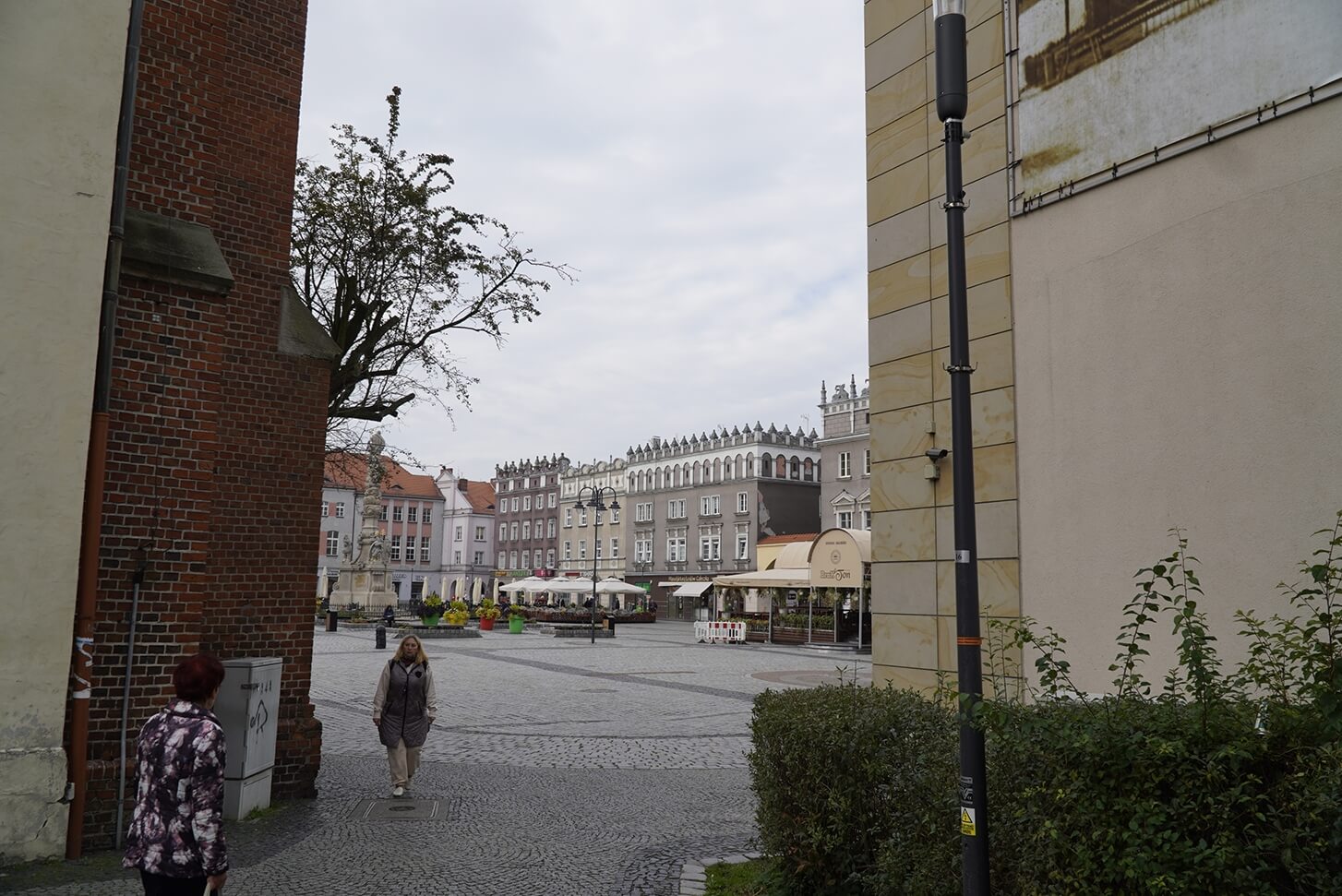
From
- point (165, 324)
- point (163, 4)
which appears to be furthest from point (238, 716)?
point (163, 4)

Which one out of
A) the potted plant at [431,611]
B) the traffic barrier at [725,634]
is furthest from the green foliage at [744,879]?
the potted plant at [431,611]

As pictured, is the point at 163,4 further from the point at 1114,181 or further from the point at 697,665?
the point at 697,665

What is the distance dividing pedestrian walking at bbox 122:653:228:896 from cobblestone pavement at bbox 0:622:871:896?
234 centimetres

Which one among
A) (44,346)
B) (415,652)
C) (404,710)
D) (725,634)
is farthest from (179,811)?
A: (725,634)

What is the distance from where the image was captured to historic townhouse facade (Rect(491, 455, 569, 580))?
369ft

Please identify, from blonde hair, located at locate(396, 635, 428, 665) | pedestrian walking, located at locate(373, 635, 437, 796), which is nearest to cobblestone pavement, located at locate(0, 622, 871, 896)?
pedestrian walking, located at locate(373, 635, 437, 796)

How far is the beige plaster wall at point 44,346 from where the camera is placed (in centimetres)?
711

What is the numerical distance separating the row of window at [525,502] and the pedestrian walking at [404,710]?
333 ft

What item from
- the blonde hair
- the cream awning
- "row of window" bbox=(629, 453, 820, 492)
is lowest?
the blonde hair

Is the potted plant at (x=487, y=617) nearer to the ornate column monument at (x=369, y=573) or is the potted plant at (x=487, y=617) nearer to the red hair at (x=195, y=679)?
the ornate column monument at (x=369, y=573)

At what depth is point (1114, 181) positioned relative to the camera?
351 inches

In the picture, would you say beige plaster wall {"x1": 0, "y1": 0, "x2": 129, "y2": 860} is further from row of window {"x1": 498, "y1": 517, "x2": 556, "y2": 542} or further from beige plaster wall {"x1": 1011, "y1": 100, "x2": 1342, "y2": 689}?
row of window {"x1": 498, "y1": 517, "x2": 556, "y2": 542}

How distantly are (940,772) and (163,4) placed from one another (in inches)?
338

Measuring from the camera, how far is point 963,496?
185 inches
